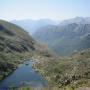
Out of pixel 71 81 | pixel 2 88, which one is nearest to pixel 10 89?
pixel 2 88

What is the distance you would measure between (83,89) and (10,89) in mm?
64929

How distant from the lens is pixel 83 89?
145 m

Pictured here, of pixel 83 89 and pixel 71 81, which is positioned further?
pixel 71 81

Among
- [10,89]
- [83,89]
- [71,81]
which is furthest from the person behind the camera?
[71,81]

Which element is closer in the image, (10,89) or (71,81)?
(10,89)

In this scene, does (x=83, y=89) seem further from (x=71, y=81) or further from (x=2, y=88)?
(x=2, y=88)

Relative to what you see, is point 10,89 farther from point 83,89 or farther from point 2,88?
point 83,89

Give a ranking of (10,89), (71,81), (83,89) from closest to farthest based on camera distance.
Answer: (83,89), (10,89), (71,81)

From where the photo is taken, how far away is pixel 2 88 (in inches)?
7648

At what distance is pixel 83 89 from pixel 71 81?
5488 centimetres

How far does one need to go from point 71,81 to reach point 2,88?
58.6 m

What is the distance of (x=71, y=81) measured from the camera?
199625 mm

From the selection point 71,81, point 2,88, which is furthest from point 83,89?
point 2,88
